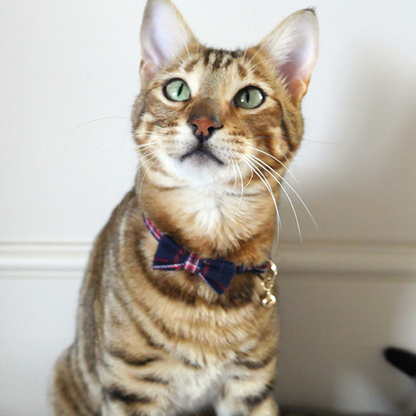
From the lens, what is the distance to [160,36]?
84 centimetres

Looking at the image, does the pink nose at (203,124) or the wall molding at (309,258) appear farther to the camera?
the wall molding at (309,258)

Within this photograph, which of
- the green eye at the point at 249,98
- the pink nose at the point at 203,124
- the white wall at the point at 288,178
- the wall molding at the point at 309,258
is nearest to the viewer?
the pink nose at the point at 203,124

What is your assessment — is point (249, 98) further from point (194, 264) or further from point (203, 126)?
point (194, 264)

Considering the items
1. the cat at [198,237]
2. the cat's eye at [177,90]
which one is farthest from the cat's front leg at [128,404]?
the cat's eye at [177,90]

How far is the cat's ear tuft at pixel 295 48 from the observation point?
78cm

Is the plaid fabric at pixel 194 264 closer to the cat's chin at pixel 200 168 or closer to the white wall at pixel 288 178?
the cat's chin at pixel 200 168

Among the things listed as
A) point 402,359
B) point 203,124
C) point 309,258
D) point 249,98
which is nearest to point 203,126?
point 203,124

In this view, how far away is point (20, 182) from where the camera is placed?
3.84 ft

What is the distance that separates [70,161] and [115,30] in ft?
1.15

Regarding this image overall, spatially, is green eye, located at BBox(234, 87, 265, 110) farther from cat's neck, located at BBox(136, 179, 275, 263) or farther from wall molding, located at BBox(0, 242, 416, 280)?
wall molding, located at BBox(0, 242, 416, 280)

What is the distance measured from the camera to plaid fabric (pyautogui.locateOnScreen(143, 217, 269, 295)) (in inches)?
29.9

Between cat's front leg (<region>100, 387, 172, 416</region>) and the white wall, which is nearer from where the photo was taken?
cat's front leg (<region>100, 387, 172, 416</region>)

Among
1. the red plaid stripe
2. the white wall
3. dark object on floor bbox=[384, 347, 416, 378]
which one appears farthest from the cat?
dark object on floor bbox=[384, 347, 416, 378]

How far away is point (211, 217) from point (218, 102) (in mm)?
202
